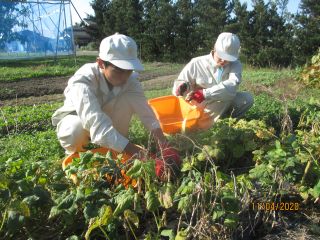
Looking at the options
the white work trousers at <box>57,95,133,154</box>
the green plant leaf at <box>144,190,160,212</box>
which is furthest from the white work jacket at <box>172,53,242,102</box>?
the green plant leaf at <box>144,190,160,212</box>

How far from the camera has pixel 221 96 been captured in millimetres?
3791

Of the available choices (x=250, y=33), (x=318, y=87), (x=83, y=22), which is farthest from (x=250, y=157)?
(x=83, y=22)

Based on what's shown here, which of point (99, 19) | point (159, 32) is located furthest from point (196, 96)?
point (99, 19)

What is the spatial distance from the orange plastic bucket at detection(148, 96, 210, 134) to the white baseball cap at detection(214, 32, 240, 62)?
551mm

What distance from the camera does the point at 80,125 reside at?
107 inches

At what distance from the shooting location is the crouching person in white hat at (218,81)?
3740 millimetres

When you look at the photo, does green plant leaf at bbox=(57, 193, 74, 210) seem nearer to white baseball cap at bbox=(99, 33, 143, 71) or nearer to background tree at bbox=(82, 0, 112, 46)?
white baseball cap at bbox=(99, 33, 143, 71)

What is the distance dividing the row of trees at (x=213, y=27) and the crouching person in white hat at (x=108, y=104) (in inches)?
501

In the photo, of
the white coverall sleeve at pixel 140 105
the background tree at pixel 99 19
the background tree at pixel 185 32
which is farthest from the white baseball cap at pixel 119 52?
the background tree at pixel 99 19

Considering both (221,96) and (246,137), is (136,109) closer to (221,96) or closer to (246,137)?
(246,137)

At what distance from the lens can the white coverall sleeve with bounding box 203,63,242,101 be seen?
12.2 feet

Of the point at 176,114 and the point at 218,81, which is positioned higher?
the point at 218,81

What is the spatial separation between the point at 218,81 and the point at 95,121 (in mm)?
1942

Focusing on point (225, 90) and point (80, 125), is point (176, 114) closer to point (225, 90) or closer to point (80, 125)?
point (225, 90)
